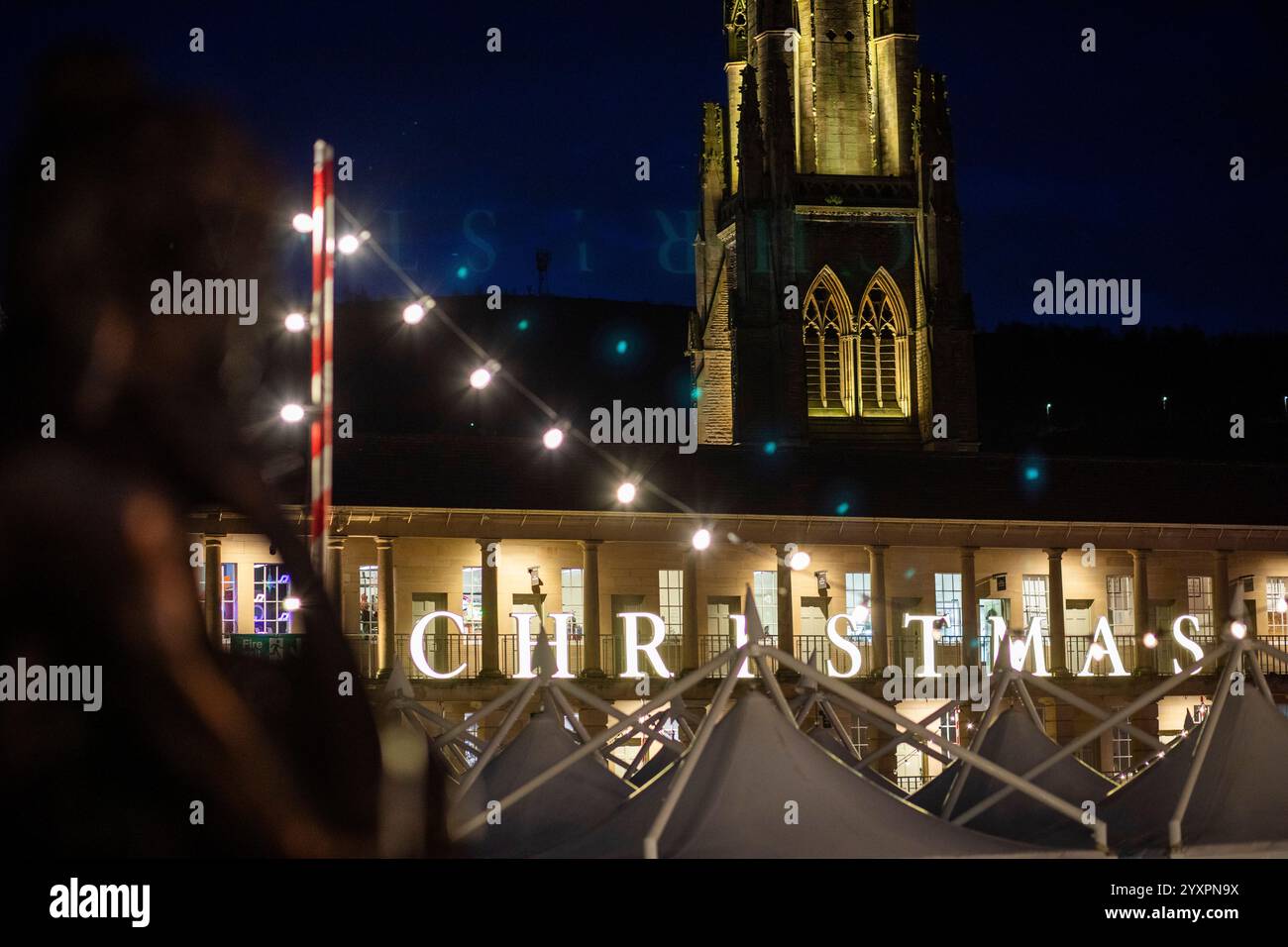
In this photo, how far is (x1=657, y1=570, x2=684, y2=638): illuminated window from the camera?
1784 inches

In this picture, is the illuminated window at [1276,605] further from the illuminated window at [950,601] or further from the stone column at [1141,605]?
the illuminated window at [950,601]

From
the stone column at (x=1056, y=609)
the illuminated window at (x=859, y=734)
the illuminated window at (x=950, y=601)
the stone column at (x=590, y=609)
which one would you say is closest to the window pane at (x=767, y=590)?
the illuminated window at (x=859, y=734)

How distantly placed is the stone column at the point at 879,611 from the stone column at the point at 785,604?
80.0 inches

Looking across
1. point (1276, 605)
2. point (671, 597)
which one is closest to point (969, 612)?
point (671, 597)

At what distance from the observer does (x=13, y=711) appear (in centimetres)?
339

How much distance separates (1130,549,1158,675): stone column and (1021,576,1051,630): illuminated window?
2.26 meters

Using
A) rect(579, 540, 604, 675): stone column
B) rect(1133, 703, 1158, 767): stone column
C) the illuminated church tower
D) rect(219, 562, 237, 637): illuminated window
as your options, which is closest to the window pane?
rect(579, 540, 604, 675): stone column
